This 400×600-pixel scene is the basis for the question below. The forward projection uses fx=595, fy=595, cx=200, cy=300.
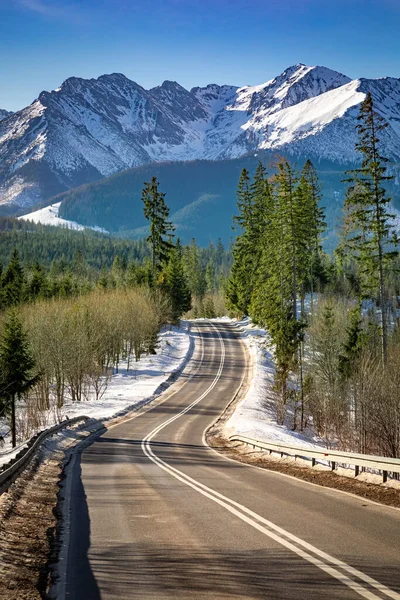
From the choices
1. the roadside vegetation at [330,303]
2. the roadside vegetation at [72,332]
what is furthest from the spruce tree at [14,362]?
the roadside vegetation at [330,303]

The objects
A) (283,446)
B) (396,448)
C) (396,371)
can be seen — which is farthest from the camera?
(396,371)

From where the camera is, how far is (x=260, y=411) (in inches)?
1614

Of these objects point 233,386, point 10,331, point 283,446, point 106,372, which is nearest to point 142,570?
point 283,446

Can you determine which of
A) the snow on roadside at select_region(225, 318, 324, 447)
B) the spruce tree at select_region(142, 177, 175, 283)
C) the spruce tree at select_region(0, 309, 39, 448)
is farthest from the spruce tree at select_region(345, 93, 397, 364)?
the spruce tree at select_region(142, 177, 175, 283)

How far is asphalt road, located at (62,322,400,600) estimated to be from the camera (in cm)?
639

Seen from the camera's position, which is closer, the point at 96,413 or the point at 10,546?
the point at 10,546

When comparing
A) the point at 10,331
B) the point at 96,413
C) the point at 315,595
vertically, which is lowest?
the point at 96,413

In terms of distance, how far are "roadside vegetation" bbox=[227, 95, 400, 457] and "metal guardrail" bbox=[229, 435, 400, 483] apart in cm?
675

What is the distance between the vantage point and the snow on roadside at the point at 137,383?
4384 centimetres

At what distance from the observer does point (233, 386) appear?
5297cm

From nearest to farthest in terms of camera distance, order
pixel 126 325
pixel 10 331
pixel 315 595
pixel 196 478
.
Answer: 1. pixel 315 595
2. pixel 196 478
3. pixel 10 331
4. pixel 126 325

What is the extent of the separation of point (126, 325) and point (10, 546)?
56549 millimetres

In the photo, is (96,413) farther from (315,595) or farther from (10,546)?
(315,595)

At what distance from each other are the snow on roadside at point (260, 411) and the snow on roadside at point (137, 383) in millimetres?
7998
